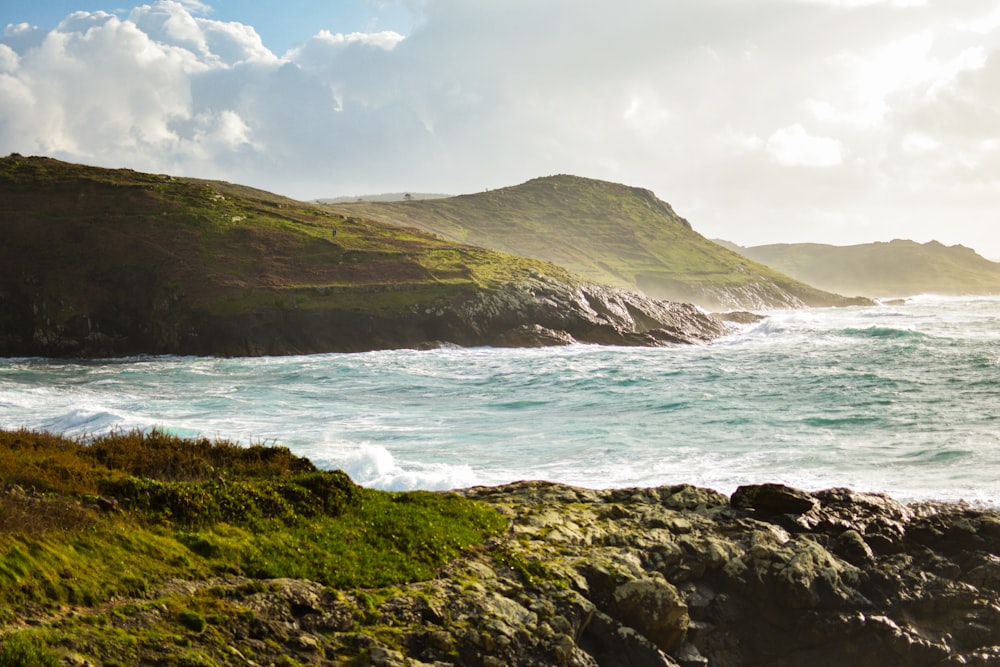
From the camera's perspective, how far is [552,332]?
7681 centimetres

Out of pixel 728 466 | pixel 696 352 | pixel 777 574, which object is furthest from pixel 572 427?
pixel 696 352

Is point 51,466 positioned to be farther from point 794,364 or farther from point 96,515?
point 794,364

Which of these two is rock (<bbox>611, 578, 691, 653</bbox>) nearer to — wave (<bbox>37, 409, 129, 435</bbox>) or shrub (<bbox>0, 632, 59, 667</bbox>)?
shrub (<bbox>0, 632, 59, 667</bbox>)

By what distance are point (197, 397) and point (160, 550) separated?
3274 cm

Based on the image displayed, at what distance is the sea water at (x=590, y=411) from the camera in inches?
977

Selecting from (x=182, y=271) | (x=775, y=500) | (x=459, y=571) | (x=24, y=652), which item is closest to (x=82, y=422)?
(x=459, y=571)

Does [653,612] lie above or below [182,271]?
below

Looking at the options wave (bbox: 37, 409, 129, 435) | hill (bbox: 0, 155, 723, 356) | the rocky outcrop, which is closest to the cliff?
wave (bbox: 37, 409, 129, 435)

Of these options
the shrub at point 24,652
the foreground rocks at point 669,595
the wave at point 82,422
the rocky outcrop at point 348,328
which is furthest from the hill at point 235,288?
the shrub at point 24,652

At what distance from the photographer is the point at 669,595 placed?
12664mm

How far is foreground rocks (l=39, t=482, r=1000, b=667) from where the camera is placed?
34.5ft

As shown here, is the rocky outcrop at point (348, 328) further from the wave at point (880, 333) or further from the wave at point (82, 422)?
the wave at point (82, 422)

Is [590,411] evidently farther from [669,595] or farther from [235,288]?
[235,288]

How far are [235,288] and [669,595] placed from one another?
229 ft
